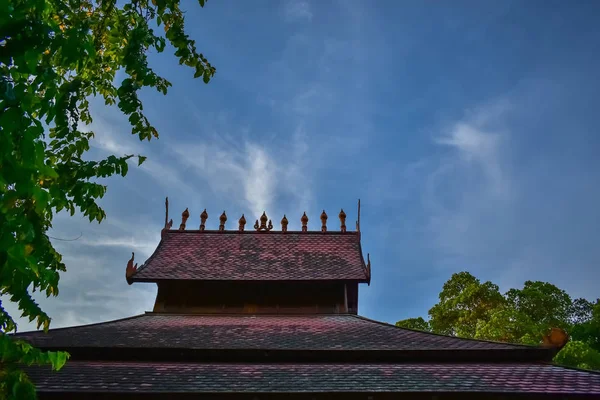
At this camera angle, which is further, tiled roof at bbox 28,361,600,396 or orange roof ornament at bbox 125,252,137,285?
orange roof ornament at bbox 125,252,137,285

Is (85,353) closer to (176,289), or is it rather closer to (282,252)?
(176,289)

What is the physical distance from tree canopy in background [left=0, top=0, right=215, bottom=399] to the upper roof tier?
890cm

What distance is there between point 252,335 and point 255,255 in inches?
190

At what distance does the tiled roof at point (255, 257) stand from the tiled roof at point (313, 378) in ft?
15.6

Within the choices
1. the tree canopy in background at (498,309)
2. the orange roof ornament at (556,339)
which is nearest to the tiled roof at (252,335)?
the orange roof ornament at (556,339)

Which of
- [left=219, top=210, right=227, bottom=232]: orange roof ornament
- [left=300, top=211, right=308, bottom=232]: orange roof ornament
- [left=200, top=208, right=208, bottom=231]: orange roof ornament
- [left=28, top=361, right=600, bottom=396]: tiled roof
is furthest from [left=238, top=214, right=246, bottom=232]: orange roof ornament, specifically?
[left=28, top=361, right=600, bottom=396]: tiled roof

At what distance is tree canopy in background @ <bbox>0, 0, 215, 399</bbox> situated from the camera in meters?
2.33

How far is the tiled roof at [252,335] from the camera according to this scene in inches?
349

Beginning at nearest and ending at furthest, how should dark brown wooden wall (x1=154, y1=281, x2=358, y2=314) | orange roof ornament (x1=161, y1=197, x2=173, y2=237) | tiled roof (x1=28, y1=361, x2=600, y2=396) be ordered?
tiled roof (x1=28, y1=361, x2=600, y2=396) → dark brown wooden wall (x1=154, y1=281, x2=358, y2=314) → orange roof ornament (x1=161, y1=197, x2=173, y2=237)

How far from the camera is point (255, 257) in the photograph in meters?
14.4

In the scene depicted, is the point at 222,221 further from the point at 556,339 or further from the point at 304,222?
the point at 556,339

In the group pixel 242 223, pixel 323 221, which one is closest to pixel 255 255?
pixel 242 223

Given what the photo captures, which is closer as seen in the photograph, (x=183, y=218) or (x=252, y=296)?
(x=252, y=296)

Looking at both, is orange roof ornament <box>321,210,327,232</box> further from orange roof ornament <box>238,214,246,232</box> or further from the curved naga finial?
orange roof ornament <box>238,214,246,232</box>
